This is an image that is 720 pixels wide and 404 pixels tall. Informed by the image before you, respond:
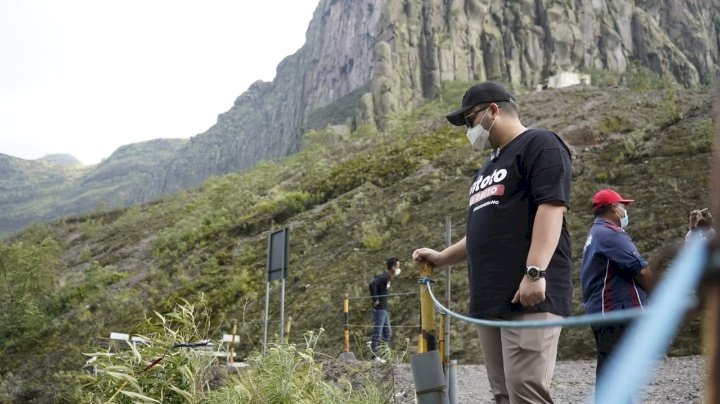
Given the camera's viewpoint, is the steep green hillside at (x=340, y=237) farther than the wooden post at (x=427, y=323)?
Yes

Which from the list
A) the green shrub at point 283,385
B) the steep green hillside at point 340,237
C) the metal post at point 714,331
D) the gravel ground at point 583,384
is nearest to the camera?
the metal post at point 714,331

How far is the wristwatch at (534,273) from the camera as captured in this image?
2.50 m

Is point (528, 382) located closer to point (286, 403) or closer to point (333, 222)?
point (286, 403)

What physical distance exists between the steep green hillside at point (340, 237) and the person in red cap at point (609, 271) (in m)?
4.04

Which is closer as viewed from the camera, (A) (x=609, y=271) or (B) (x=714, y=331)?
(B) (x=714, y=331)

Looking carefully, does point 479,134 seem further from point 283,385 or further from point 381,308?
point 381,308

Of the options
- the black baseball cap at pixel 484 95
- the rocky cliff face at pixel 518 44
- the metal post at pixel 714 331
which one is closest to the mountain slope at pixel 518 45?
the rocky cliff face at pixel 518 44

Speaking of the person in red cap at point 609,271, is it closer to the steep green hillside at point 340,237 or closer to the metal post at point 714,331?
the metal post at point 714,331

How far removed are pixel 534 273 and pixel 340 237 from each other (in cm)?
1557

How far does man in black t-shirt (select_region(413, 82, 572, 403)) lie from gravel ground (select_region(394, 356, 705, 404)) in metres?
3.19

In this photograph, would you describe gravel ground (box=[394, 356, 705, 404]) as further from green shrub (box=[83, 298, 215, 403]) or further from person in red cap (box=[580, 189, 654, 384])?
green shrub (box=[83, 298, 215, 403])

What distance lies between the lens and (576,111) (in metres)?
24.8

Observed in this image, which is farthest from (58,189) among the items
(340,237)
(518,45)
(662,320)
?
(662,320)

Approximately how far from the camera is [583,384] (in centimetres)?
692
